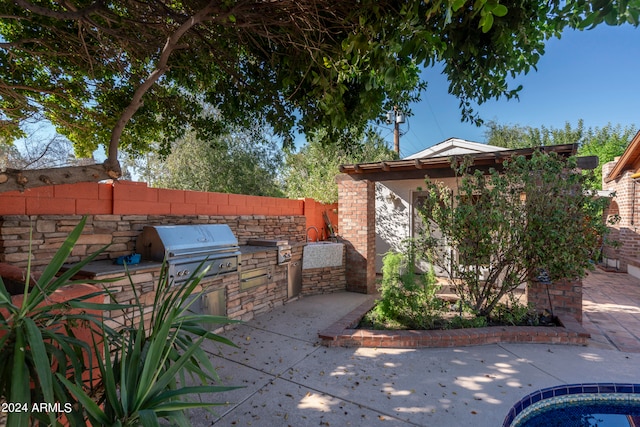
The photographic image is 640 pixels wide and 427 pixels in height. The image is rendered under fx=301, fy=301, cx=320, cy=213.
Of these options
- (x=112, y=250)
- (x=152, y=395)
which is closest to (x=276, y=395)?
(x=152, y=395)

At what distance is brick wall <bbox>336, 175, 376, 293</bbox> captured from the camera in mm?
7965

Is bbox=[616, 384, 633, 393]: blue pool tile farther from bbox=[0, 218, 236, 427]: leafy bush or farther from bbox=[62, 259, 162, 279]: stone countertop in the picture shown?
bbox=[62, 259, 162, 279]: stone countertop

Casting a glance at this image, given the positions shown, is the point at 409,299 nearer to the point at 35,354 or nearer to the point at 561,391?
the point at 561,391

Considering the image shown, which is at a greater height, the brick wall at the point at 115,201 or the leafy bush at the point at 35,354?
the brick wall at the point at 115,201

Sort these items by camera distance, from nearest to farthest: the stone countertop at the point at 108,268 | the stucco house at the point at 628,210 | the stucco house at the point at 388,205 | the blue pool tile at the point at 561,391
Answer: the blue pool tile at the point at 561,391, the stone countertop at the point at 108,268, the stucco house at the point at 388,205, the stucco house at the point at 628,210

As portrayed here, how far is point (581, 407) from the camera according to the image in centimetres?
338

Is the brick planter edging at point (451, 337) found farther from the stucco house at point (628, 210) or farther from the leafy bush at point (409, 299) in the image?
the stucco house at point (628, 210)

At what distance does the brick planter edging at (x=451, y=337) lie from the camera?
4.62 m

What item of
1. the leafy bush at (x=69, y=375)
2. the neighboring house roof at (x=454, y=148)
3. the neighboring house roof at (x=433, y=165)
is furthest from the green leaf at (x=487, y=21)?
the neighboring house roof at (x=454, y=148)

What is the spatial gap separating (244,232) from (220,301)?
1903 mm

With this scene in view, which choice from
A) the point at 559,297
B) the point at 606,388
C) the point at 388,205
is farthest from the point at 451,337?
the point at 388,205

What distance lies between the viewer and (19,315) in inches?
60.4

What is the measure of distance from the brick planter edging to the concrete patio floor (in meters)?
0.12

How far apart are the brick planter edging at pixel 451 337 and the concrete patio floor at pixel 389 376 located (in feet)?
0.40
